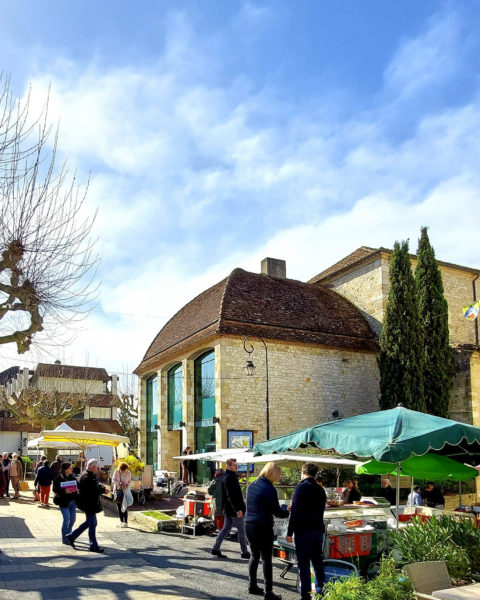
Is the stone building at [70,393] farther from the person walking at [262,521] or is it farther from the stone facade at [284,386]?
the person walking at [262,521]

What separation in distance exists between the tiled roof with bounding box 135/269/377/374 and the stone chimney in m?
1.42

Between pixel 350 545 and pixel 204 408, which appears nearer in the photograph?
pixel 350 545

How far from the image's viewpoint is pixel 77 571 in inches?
333

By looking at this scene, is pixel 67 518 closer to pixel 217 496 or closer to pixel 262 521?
pixel 217 496

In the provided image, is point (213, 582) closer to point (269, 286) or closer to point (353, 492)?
point (353, 492)

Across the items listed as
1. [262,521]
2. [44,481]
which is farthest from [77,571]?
[44,481]

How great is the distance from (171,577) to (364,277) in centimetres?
2065

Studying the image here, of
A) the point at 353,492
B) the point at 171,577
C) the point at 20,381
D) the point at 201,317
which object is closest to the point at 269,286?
the point at 201,317

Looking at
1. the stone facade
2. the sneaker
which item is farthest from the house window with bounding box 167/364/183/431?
the sneaker

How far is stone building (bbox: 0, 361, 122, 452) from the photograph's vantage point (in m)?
43.8

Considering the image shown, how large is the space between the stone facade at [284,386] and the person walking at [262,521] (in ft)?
46.0

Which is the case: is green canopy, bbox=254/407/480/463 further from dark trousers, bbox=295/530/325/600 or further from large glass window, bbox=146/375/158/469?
large glass window, bbox=146/375/158/469

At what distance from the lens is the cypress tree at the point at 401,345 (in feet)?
73.2

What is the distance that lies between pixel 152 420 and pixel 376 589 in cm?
2568
